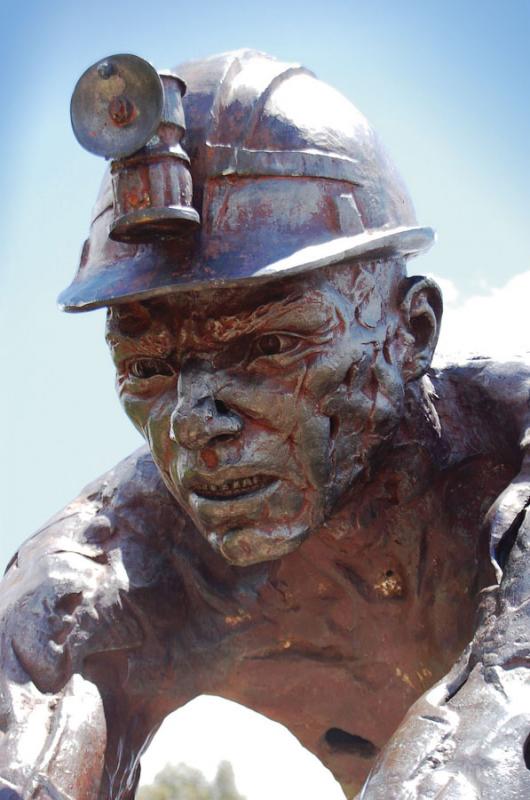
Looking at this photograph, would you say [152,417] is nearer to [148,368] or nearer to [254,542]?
[148,368]

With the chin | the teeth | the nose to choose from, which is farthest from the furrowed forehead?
the chin

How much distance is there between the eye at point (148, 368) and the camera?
12.5ft

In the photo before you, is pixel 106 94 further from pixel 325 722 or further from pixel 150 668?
pixel 325 722

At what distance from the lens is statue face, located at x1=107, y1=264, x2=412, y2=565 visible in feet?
12.1

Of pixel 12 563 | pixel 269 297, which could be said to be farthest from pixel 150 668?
pixel 269 297

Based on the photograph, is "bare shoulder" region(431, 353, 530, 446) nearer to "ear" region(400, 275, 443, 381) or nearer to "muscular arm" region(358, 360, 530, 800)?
"ear" region(400, 275, 443, 381)

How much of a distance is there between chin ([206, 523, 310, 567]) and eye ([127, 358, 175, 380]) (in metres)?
0.39

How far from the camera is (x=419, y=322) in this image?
4059 mm

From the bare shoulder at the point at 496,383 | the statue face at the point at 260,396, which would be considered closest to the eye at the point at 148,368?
the statue face at the point at 260,396

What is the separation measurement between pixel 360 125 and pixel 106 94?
2.30 ft

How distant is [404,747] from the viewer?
301 centimetres

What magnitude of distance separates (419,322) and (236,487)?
67 centimetres

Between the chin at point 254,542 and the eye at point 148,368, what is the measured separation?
39cm

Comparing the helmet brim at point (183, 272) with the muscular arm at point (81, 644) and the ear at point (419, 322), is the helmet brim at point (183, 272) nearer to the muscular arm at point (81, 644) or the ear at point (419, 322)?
the ear at point (419, 322)
